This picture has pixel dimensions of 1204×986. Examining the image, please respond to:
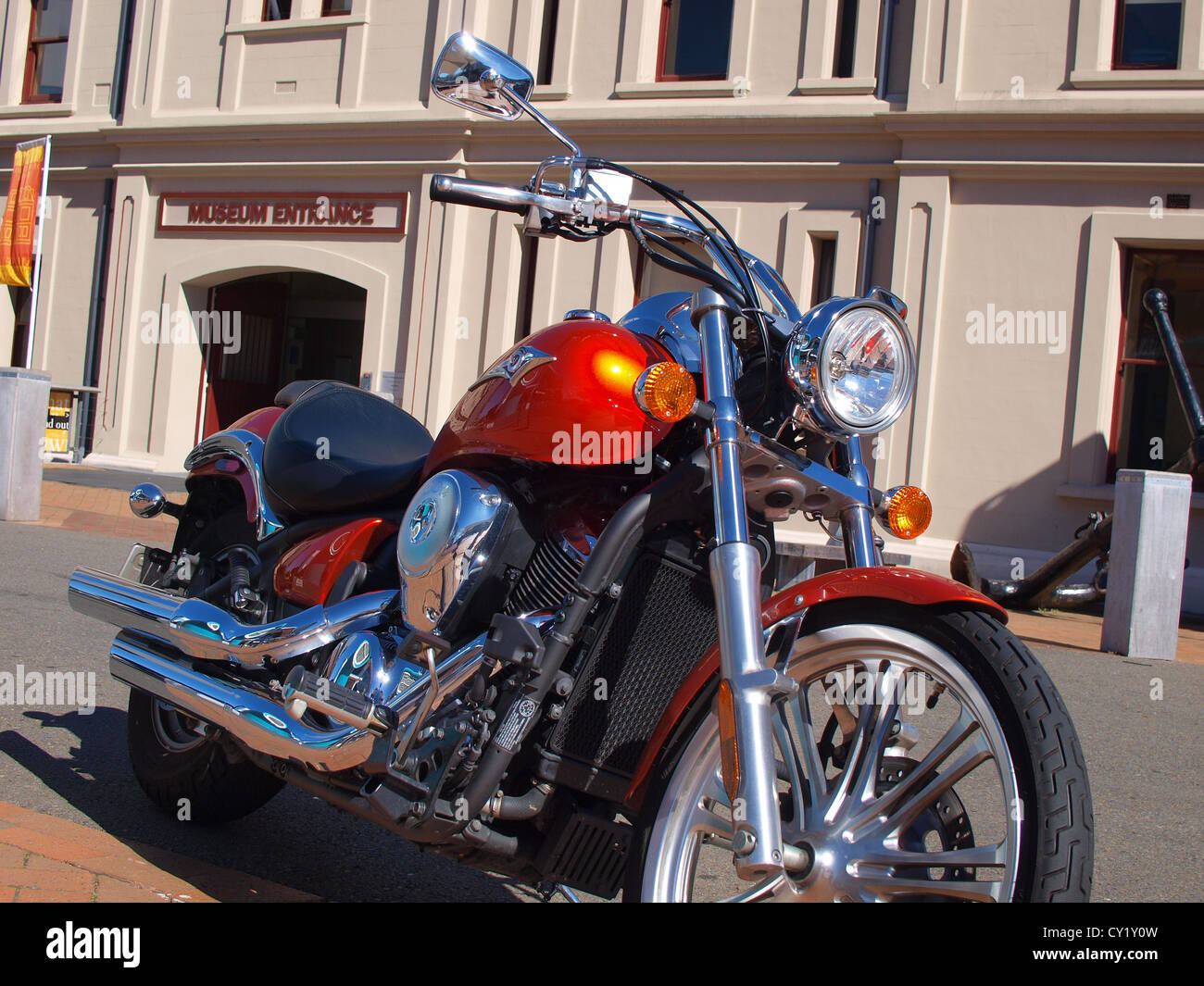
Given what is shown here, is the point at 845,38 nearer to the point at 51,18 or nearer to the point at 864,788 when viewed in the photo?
the point at 864,788

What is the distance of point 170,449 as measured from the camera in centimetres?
1634

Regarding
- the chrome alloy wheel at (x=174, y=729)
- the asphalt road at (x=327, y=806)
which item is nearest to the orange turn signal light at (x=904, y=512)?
the asphalt road at (x=327, y=806)

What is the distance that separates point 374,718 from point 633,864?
637mm

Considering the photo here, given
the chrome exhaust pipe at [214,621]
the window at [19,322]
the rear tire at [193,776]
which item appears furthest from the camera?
the window at [19,322]

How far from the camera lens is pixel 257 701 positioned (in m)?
2.78

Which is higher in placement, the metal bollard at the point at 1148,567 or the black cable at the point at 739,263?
the black cable at the point at 739,263

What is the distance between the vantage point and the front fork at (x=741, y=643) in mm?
1877

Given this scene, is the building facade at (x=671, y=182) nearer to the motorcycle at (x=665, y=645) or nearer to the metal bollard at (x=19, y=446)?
the metal bollard at (x=19, y=446)

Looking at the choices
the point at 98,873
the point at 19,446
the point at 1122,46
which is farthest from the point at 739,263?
the point at 1122,46

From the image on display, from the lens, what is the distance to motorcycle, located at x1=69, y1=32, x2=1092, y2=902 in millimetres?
1932

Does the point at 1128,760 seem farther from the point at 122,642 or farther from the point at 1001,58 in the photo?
the point at 1001,58

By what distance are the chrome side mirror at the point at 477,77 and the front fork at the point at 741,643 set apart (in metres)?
0.70

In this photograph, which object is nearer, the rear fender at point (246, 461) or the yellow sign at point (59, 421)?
the rear fender at point (246, 461)

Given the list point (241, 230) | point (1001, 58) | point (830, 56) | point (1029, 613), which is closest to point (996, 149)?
point (1001, 58)
